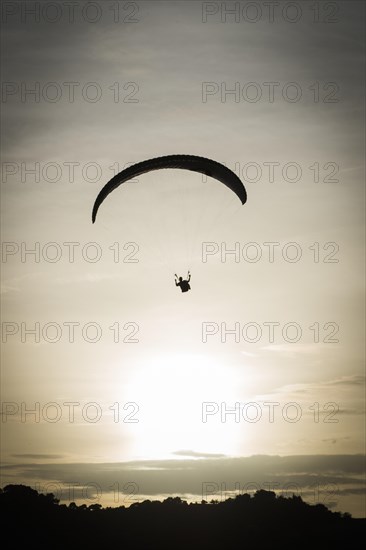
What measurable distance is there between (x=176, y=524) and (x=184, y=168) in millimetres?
71223

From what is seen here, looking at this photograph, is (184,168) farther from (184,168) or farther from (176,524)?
(176,524)

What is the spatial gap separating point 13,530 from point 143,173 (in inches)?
2583

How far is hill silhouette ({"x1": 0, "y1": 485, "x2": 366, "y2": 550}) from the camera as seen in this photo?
93.9 m

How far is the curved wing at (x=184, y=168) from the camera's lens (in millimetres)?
39969

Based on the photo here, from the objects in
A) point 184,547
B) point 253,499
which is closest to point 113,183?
point 184,547

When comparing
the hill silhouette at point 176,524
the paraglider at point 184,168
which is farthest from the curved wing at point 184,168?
the hill silhouette at point 176,524

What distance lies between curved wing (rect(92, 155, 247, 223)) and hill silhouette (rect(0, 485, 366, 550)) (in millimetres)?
59681

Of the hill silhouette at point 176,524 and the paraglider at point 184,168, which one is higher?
the paraglider at point 184,168

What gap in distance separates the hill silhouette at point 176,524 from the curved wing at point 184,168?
5968cm

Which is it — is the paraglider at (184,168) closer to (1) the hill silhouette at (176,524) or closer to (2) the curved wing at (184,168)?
(2) the curved wing at (184,168)

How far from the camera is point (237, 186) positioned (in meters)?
41.6

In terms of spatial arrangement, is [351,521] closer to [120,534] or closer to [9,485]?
[120,534]

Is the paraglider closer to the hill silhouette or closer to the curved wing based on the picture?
the curved wing

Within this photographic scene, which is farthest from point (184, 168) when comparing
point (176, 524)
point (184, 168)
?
point (176, 524)
